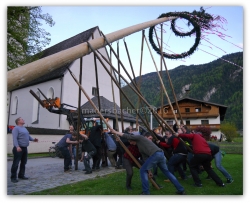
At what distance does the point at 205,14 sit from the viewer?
629cm

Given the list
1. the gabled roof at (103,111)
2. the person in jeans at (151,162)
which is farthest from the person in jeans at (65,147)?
the gabled roof at (103,111)

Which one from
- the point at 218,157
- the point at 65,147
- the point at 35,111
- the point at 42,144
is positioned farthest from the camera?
the point at 42,144

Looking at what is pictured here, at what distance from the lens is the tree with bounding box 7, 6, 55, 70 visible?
6586 millimetres

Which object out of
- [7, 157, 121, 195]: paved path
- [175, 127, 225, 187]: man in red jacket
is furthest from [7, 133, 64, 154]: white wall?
[175, 127, 225, 187]: man in red jacket

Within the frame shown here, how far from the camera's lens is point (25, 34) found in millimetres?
8102

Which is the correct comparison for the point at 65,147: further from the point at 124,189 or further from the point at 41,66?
the point at 41,66

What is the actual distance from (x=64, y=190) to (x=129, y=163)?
1.43m

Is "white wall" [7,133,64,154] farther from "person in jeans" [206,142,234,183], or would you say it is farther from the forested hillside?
"person in jeans" [206,142,234,183]

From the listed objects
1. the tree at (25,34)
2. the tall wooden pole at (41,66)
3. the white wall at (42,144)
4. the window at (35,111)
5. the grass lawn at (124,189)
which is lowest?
the grass lawn at (124,189)

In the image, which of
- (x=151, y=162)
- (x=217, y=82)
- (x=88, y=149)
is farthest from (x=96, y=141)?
(x=217, y=82)

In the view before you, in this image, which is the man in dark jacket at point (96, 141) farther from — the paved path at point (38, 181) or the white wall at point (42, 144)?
the white wall at point (42, 144)

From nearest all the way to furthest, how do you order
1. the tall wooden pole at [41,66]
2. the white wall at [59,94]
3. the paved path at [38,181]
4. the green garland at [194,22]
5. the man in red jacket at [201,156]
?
the tall wooden pole at [41,66] → the paved path at [38,181] → the man in red jacket at [201,156] → the green garland at [194,22] → the white wall at [59,94]

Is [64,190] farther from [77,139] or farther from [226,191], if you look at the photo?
[226,191]

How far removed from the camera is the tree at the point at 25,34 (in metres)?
6.59
